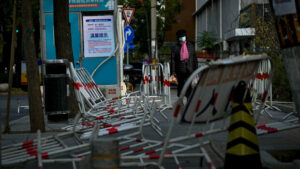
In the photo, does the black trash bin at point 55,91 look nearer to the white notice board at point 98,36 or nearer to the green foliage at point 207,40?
the white notice board at point 98,36

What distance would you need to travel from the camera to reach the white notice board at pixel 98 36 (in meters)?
14.8

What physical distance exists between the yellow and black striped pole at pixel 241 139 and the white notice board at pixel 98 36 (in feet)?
33.5

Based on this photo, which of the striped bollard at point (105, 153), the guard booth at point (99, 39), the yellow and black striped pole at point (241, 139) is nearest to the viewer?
the striped bollard at point (105, 153)

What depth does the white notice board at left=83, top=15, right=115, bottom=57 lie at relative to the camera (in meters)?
14.8

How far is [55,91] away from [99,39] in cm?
544

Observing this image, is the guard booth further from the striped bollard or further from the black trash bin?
the striped bollard

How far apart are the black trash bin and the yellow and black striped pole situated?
199 inches

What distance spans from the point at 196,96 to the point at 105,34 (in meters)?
10.7

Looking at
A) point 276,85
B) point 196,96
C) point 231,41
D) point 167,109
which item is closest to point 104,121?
point 196,96

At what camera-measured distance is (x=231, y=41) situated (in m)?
45.6

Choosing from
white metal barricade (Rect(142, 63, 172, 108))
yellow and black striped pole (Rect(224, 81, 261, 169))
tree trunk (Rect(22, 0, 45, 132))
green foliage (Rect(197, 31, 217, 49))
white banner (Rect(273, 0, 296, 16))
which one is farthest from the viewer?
green foliage (Rect(197, 31, 217, 49))

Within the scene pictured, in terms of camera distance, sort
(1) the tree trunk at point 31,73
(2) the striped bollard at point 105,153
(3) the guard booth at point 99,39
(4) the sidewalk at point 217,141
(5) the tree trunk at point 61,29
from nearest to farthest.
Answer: (2) the striped bollard at point 105,153, (4) the sidewalk at point 217,141, (1) the tree trunk at point 31,73, (5) the tree trunk at point 61,29, (3) the guard booth at point 99,39

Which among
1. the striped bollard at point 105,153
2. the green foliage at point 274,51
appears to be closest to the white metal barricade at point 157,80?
the green foliage at point 274,51

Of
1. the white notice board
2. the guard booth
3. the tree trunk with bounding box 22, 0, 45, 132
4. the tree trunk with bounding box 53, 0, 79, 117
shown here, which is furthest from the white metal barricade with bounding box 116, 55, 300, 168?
the white notice board
